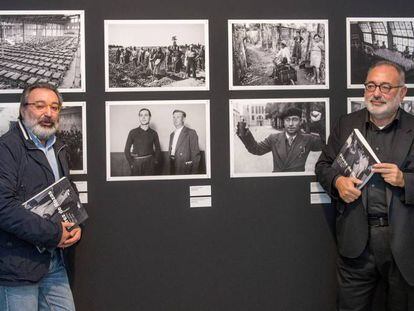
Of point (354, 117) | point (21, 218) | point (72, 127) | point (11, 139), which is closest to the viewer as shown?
point (21, 218)

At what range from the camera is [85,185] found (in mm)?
2621

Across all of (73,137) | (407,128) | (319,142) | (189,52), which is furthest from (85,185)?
(407,128)

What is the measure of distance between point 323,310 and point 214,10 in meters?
2.12

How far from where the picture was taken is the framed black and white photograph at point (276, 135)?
2689 millimetres

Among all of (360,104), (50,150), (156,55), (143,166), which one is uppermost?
(156,55)

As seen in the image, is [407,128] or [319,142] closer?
[407,128]

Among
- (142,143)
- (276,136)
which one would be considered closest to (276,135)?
(276,136)

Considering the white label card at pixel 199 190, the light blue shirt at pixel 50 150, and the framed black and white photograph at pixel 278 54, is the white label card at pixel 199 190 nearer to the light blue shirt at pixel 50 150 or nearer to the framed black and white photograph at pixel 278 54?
the framed black and white photograph at pixel 278 54

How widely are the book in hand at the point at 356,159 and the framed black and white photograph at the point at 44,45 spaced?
1.66 m

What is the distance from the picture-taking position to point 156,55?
2.65 meters

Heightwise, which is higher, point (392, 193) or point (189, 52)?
point (189, 52)

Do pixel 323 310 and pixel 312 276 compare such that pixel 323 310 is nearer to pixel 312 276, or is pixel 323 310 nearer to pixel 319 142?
pixel 312 276

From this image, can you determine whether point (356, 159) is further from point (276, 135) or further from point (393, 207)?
point (276, 135)

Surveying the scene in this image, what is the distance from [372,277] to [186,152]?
1334 mm
